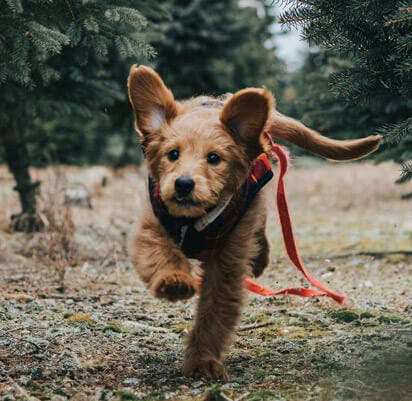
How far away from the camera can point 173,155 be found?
3.11 m

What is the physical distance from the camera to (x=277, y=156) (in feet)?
12.7

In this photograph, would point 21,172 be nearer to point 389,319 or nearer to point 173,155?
point 173,155

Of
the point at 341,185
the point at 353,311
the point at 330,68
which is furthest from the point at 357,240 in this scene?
the point at 341,185

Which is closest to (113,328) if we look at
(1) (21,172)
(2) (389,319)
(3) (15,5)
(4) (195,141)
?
(4) (195,141)

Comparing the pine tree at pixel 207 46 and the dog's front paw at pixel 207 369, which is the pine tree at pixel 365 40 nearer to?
the dog's front paw at pixel 207 369

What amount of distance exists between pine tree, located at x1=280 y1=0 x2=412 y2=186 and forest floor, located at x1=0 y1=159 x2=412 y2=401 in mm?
809

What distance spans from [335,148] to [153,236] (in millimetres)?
1123

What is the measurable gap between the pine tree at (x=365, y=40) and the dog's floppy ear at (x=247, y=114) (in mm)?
527

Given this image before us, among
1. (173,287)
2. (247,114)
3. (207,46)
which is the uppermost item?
(207,46)

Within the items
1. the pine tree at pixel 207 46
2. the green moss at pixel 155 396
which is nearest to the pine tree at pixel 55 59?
the green moss at pixel 155 396

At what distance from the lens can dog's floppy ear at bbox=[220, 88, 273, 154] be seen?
3113 millimetres

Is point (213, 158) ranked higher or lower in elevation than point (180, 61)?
lower

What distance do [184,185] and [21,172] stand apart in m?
4.16

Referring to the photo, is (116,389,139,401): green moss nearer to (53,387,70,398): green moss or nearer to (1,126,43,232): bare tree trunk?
(53,387,70,398): green moss
